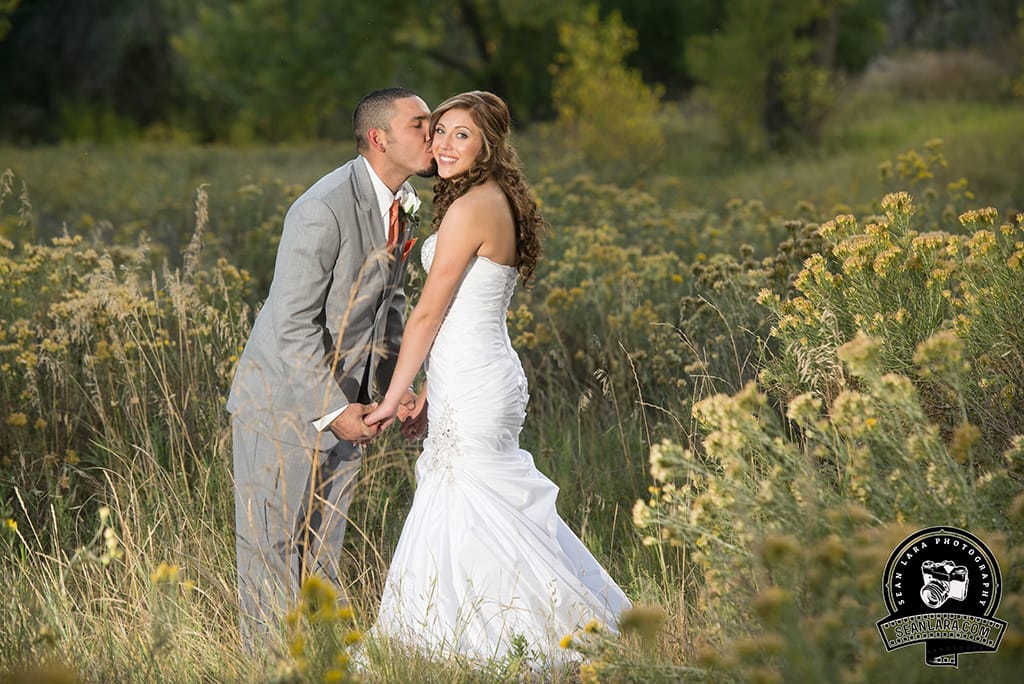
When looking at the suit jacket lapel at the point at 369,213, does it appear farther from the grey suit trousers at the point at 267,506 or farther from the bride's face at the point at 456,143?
the grey suit trousers at the point at 267,506

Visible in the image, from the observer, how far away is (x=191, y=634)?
377 cm

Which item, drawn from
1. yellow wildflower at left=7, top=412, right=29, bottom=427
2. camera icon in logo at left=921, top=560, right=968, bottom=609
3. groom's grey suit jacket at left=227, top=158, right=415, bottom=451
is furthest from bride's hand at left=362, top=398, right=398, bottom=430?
camera icon in logo at left=921, top=560, right=968, bottom=609

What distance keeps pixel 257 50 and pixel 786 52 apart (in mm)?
11339

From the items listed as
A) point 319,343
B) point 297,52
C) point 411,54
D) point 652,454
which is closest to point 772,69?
point 411,54

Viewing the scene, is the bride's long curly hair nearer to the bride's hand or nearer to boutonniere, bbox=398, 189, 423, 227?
boutonniere, bbox=398, 189, 423, 227

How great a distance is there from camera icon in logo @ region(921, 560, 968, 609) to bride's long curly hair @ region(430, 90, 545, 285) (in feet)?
6.45

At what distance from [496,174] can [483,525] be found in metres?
1.26

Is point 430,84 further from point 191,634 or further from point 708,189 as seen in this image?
point 191,634

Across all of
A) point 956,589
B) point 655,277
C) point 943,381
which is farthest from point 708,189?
point 956,589

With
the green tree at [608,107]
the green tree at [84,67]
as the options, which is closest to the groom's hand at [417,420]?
the green tree at [608,107]

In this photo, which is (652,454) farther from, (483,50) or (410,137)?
(483,50)

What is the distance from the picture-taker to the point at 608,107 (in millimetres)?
16797

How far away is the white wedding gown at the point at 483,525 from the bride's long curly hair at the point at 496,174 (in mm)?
165

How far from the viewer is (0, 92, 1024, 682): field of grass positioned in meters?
2.74
